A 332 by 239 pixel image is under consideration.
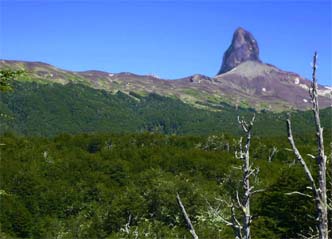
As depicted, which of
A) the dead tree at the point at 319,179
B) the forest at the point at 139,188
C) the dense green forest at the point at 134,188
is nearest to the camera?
the dead tree at the point at 319,179

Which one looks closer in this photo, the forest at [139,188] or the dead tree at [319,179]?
the dead tree at [319,179]

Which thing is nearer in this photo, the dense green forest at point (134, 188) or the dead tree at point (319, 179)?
the dead tree at point (319, 179)

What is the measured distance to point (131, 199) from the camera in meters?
80.4

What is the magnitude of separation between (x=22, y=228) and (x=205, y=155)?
59.8 metres

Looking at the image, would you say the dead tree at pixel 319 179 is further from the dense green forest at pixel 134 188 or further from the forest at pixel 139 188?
the dense green forest at pixel 134 188

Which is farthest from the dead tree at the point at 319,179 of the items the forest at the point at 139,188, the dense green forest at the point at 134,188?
the dense green forest at the point at 134,188

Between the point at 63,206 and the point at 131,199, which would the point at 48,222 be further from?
the point at 131,199

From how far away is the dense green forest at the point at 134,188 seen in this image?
5553cm

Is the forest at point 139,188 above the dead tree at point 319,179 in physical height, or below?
below

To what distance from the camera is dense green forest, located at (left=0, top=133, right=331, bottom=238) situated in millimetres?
55531

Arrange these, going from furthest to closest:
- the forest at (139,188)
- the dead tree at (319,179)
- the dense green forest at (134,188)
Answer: the dense green forest at (134,188), the forest at (139,188), the dead tree at (319,179)

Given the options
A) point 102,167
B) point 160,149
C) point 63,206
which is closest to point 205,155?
point 160,149

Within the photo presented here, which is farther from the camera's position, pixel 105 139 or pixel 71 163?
pixel 105 139

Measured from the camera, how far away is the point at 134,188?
281ft
